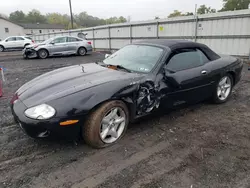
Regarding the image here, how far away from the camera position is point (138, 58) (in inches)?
131

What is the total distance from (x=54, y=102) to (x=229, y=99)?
390cm

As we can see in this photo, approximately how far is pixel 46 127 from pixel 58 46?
39.2 feet

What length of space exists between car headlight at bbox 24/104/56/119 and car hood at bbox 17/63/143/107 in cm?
8

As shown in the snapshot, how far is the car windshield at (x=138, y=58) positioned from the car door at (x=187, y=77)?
0.81 ft

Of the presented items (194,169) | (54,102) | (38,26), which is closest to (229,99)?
(194,169)

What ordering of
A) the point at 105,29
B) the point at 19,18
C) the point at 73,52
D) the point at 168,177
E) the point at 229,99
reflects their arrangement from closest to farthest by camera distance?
the point at 168,177 < the point at 229,99 < the point at 73,52 < the point at 105,29 < the point at 19,18

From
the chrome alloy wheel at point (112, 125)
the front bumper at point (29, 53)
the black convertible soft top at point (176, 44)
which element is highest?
the black convertible soft top at point (176, 44)

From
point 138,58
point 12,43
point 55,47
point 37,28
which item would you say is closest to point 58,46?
point 55,47

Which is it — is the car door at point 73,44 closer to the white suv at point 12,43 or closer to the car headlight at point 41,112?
the white suv at point 12,43

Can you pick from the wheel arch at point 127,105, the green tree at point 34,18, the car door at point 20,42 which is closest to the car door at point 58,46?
the car door at point 20,42

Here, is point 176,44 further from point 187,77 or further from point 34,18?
point 34,18

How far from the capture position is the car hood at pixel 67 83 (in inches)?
94.1

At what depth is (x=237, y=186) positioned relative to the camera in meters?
1.96

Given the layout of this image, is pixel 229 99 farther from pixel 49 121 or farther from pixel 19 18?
→ pixel 19 18
